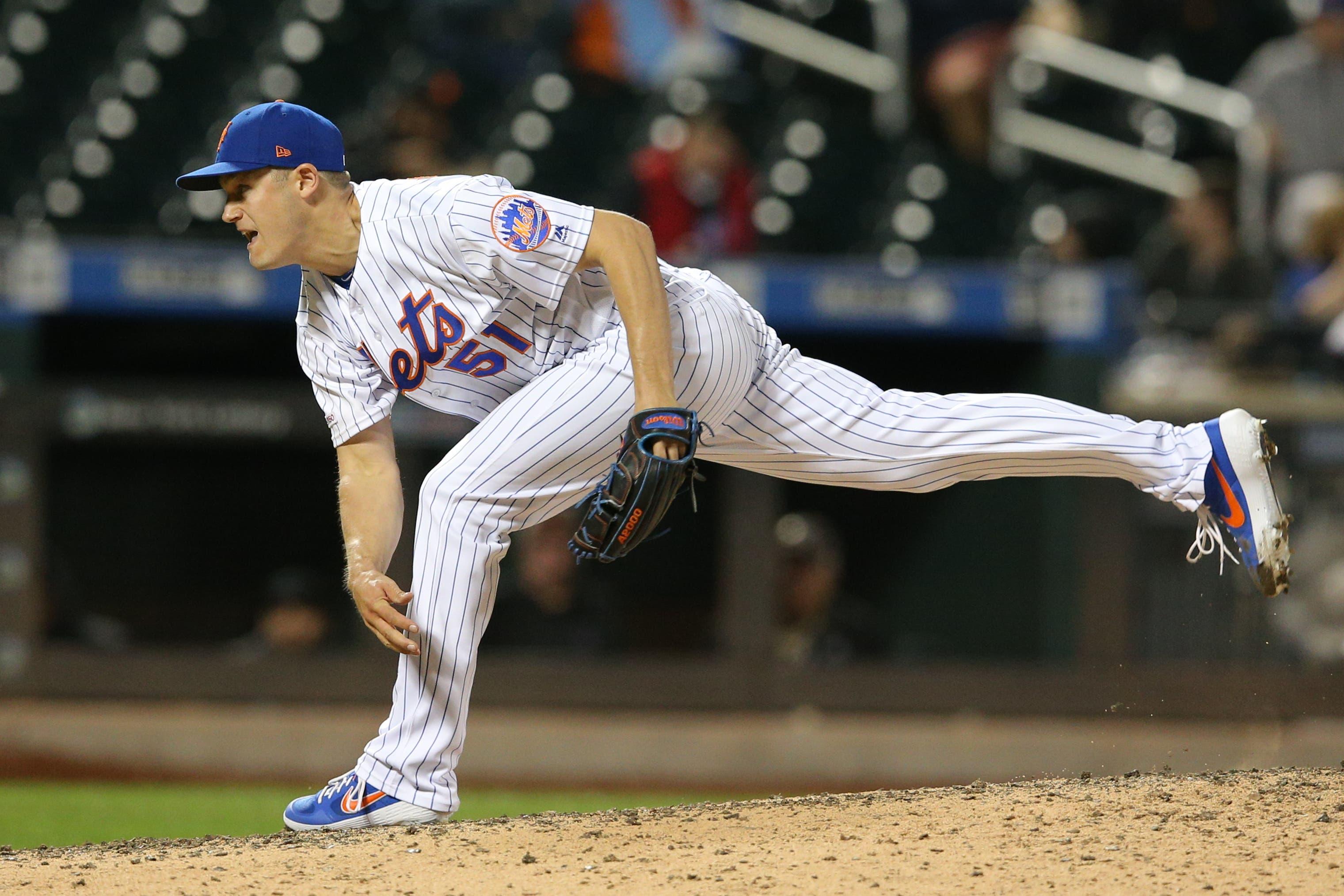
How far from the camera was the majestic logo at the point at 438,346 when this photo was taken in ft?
9.71

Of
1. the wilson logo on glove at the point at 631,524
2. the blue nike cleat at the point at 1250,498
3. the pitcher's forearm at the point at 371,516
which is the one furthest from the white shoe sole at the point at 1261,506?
the pitcher's forearm at the point at 371,516

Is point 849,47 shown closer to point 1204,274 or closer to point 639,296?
point 1204,274

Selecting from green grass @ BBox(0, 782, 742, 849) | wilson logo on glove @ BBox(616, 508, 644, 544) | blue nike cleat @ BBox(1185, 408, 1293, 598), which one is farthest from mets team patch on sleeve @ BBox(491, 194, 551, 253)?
green grass @ BBox(0, 782, 742, 849)

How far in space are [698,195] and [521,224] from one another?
415 centimetres

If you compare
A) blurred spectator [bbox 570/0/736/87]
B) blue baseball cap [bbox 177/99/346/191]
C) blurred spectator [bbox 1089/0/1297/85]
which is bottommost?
blue baseball cap [bbox 177/99/346/191]

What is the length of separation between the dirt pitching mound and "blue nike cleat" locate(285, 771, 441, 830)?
24mm

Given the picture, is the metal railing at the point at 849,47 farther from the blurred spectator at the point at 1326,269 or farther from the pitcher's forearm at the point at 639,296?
the pitcher's forearm at the point at 639,296

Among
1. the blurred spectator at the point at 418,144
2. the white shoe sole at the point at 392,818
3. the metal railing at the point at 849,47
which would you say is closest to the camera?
the white shoe sole at the point at 392,818

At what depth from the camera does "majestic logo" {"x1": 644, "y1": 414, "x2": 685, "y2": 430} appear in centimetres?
270

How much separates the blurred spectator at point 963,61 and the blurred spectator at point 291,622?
358cm

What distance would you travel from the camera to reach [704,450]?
126 inches

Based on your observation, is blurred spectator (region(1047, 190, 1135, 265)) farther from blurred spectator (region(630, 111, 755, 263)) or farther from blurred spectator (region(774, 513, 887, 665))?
blurred spectator (region(774, 513, 887, 665))

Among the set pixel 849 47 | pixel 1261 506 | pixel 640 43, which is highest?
pixel 849 47

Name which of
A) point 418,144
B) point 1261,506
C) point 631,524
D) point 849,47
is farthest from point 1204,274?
point 631,524
